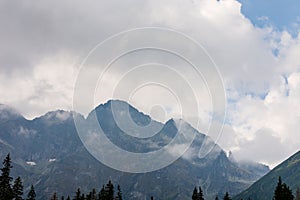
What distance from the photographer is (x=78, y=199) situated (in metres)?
95.9

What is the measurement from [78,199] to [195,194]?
97.8 ft

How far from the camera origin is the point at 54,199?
100812 mm

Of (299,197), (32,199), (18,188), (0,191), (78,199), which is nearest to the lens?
(0,191)

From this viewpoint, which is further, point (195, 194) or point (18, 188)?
point (195, 194)

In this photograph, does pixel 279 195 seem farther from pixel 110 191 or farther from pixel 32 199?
pixel 32 199

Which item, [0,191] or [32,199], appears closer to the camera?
[0,191]

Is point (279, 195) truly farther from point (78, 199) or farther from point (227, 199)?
point (78, 199)

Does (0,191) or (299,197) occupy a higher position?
(299,197)

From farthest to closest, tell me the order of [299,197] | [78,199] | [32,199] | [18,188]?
[299,197], [78,199], [32,199], [18,188]

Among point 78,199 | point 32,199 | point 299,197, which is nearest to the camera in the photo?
point 32,199

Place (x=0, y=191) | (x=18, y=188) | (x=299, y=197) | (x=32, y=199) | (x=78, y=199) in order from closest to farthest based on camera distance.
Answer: (x=0, y=191) → (x=18, y=188) → (x=32, y=199) → (x=78, y=199) → (x=299, y=197)

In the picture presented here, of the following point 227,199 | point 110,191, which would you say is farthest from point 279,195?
point 110,191

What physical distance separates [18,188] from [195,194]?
3582 centimetres

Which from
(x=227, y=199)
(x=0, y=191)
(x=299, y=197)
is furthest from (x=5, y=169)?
(x=299, y=197)
